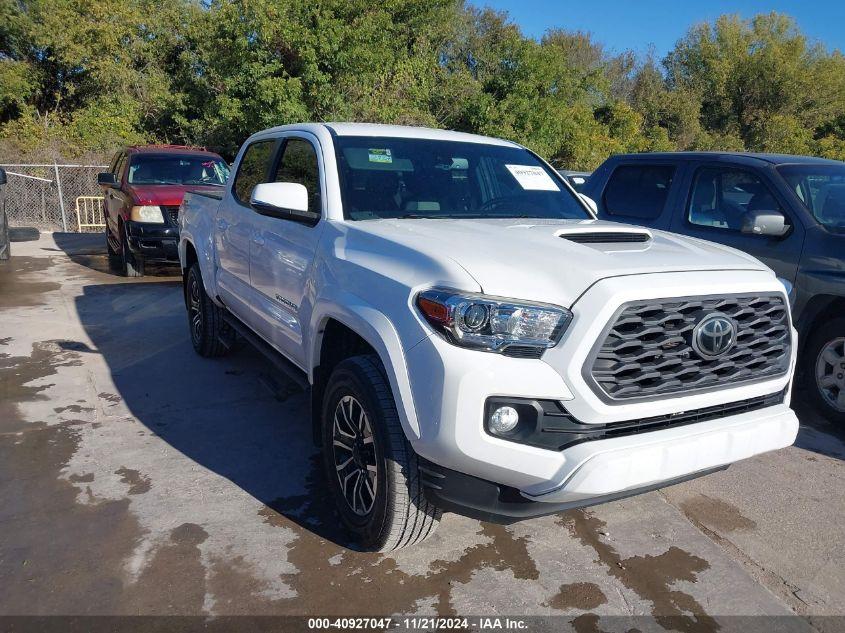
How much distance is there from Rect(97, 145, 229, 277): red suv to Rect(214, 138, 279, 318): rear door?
4.23 m

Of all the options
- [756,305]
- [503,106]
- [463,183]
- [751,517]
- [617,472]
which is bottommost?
[751,517]

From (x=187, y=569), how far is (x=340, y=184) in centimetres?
200

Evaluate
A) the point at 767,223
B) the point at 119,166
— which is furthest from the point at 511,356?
the point at 119,166

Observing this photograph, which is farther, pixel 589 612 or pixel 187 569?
pixel 187 569

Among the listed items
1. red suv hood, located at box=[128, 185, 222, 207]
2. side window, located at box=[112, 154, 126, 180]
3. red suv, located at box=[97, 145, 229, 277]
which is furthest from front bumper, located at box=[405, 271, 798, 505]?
side window, located at box=[112, 154, 126, 180]

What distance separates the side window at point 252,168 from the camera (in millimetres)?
4746

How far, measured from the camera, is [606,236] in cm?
322

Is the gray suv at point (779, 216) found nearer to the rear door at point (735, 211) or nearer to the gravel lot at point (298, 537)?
the rear door at point (735, 211)

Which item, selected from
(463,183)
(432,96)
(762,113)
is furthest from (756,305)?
(762,113)

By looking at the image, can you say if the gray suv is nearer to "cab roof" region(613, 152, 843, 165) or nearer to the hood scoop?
"cab roof" region(613, 152, 843, 165)

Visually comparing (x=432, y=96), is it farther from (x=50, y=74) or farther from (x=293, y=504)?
(x=293, y=504)

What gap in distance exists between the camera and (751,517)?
358 centimetres

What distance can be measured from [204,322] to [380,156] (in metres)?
2.75

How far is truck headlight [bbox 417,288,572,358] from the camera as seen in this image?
249 cm
